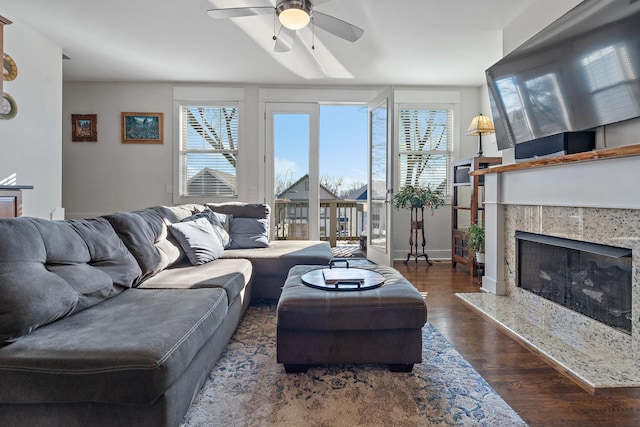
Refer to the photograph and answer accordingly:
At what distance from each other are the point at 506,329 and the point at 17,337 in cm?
268

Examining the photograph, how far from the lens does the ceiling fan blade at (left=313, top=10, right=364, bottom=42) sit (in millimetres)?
2600

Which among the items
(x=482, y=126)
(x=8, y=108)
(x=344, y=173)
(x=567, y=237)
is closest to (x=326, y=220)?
(x=344, y=173)

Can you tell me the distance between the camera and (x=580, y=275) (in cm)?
240

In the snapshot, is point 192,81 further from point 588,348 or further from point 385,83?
point 588,348

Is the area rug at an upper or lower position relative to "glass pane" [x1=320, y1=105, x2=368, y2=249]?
lower

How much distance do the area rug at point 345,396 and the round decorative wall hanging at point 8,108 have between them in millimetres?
3213

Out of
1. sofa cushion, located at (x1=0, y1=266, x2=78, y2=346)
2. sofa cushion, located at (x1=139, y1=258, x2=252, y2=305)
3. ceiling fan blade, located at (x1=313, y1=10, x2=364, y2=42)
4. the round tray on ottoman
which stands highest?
ceiling fan blade, located at (x1=313, y1=10, x2=364, y2=42)

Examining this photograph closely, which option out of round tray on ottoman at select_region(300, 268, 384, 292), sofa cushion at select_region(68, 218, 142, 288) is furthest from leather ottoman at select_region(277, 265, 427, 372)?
sofa cushion at select_region(68, 218, 142, 288)

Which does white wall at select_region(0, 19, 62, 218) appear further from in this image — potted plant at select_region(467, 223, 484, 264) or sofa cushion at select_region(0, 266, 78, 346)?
potted plant at select_region(467, 223, 484, 264)

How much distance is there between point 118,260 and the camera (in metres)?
1.89

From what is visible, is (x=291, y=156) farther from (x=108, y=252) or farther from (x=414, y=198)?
(x=108, y=252)

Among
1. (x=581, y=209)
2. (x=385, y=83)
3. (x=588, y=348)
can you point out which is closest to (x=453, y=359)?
(x=588, y=348)

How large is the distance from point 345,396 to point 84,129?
5232 millimetres

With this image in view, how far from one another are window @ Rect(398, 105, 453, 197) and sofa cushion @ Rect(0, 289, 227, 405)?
→ 14.6ft
